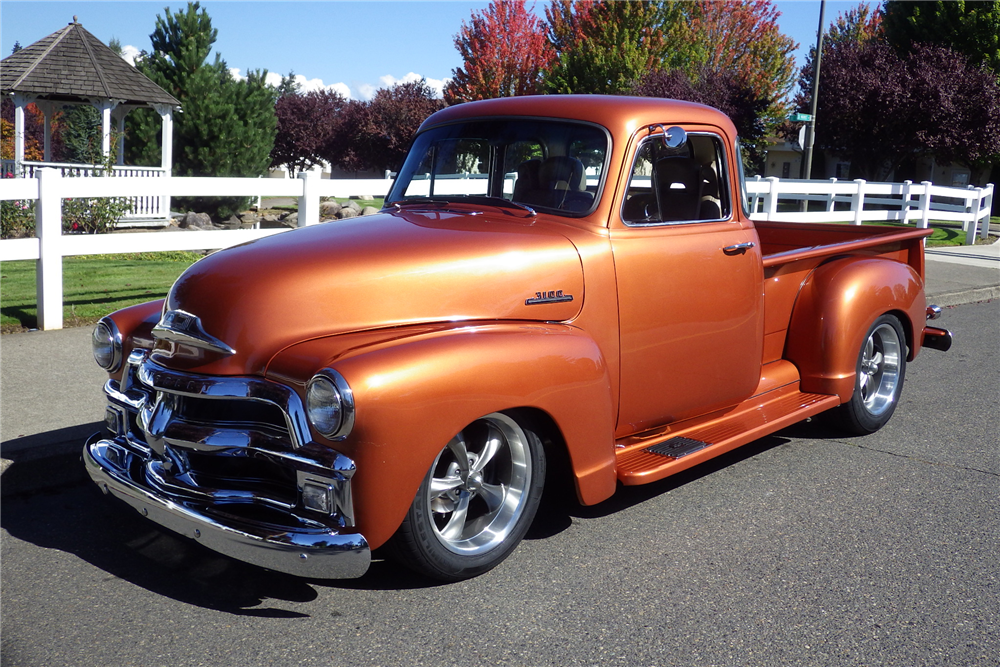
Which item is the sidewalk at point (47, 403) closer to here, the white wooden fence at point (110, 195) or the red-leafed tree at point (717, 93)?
the white wooden fence at point (110, 195)

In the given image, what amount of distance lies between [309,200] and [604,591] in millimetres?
6342

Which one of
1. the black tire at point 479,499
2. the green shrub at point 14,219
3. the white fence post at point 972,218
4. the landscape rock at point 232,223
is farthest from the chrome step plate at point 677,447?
the landscape rock at point 232,223

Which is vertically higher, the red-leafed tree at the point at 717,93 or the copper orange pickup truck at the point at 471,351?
the red-leafed tree at the point at 717,93

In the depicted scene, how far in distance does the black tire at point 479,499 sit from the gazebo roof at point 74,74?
1765 cm

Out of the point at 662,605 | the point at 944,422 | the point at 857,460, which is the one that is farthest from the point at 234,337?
the point at 944,422

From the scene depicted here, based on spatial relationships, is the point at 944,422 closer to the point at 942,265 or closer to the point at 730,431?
the point at 730,431

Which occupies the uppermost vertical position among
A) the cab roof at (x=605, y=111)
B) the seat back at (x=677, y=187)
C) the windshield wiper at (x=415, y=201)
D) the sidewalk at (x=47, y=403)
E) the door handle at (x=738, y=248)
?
the cab roof at (x=605, y=111)

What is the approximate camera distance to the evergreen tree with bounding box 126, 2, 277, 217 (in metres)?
21.9

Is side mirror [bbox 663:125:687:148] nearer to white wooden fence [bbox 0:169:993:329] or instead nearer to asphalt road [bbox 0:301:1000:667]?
asphalt road [bbox 0:301:1000:667]

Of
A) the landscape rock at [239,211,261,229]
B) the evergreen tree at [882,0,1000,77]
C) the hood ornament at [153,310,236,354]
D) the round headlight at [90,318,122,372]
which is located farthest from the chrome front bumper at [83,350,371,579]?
the evergreen tree at [882,0,1000,77]

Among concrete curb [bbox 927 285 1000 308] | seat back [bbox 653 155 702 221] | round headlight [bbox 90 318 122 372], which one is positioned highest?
seat back [bbox 653 155 702 221]

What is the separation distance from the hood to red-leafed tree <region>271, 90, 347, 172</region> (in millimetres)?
45322

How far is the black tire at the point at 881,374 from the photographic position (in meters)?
5.49

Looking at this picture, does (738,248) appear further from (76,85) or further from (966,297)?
(76,85)
